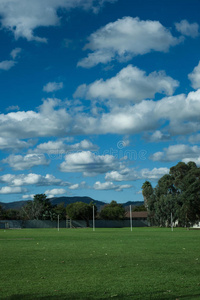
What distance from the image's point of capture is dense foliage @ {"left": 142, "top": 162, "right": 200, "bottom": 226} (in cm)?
7425

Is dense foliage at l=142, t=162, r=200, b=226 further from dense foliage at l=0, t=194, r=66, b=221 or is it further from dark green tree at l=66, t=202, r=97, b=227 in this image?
dense foliage at l=0, t=194, r=66, b=221

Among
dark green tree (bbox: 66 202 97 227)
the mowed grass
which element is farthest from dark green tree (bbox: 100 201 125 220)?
the mowed grass

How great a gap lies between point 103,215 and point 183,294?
10079 centimetres

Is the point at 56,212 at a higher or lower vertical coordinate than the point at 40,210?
lower

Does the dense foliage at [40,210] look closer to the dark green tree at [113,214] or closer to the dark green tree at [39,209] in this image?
the dark green tree at [39,209]

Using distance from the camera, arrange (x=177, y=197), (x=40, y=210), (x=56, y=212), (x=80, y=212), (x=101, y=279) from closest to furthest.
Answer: (x=101, y=279) → (x=177, y=197) → (x=80, y=212) → (x=40, y=210) → (x=56, y=212)

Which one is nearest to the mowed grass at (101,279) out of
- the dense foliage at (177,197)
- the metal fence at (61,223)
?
the dense foliage at (177,197)

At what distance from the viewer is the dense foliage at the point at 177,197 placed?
74.2m

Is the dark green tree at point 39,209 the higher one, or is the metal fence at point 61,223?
the dark green tree at point 39,209

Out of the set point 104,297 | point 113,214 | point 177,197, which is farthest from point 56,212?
point 104,297

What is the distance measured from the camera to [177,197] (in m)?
81.4

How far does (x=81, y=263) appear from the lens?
46.5 ft

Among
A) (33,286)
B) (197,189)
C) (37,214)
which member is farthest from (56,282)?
(37,214)

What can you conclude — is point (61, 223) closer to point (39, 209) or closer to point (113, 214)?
point (39, 209)
